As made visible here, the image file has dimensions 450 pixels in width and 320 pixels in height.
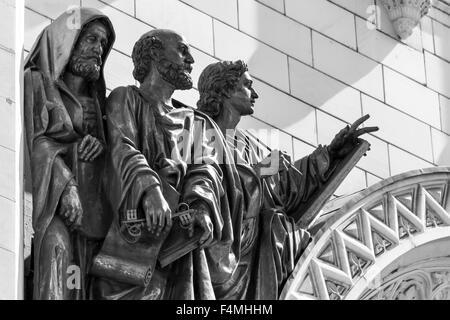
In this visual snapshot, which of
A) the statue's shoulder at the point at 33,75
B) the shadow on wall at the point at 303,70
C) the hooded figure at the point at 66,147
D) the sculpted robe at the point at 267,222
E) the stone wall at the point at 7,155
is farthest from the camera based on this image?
the shadow on wall at the point at 303,70

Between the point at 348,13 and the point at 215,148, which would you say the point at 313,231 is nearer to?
the point at 215,148

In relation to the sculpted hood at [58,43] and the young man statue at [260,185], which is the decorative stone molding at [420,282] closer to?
the young man statue at [260,185]

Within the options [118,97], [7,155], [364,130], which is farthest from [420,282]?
[7,155]

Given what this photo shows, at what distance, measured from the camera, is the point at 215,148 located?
40.4 ft

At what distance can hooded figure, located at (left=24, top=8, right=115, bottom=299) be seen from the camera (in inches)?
455

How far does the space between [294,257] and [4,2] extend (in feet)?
6.46

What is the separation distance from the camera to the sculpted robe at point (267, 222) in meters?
→ 12.2

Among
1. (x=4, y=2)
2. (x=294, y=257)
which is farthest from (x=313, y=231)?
(x=4, y=2)

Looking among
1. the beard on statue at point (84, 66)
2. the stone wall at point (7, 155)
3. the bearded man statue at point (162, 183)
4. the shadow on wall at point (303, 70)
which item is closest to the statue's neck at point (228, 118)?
the bearded man statue at point (162, 183)

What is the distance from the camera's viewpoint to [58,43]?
1206 cm

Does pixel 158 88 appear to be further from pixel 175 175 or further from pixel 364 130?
pixel 364 130

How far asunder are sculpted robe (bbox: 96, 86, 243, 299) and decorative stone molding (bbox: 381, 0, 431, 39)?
282 cm

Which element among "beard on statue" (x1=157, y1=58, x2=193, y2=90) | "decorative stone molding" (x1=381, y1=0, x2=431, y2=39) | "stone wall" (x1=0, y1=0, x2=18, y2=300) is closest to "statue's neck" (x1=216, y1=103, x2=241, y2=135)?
"beard on statue" (x1=157, y1=58, x2=193, y2=90)
